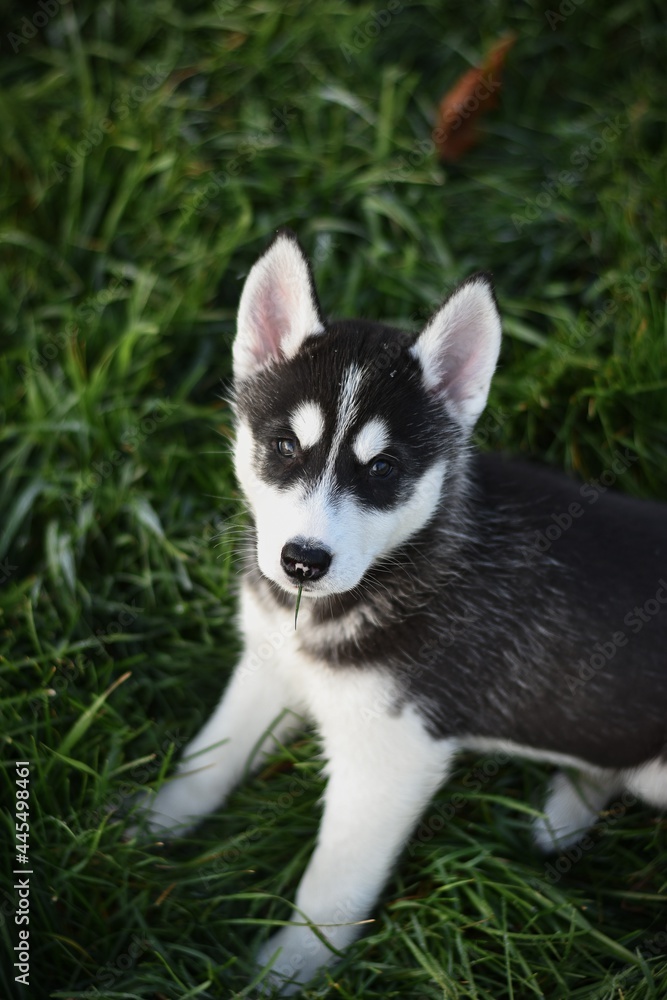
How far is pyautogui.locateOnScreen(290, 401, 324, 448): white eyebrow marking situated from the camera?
119 inches

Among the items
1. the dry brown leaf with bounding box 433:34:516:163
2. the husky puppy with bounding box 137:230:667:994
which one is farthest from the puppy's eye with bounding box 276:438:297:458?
the dry brown leaf with bounding box 433:34:516:163

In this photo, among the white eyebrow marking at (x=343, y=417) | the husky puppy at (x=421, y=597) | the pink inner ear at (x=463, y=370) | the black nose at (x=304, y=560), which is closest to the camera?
the black nose at (x=304, y=560)

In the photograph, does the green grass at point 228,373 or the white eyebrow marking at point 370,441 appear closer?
the white eyebrow marking at point 370,441

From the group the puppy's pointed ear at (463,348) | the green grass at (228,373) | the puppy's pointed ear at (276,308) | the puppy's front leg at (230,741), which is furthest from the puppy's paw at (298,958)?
the puppy's pointed ear at (276,308)

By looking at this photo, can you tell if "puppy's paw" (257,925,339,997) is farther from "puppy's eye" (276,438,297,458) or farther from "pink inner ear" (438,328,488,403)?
"pink inner ear" (438,328,488,403)

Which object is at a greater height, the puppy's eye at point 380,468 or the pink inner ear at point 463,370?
the pink inner ear at point 463,370

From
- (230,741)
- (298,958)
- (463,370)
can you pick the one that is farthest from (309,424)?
(298,958)

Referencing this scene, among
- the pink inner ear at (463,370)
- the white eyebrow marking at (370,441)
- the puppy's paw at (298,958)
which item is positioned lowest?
the puppy's paw at (298,958)

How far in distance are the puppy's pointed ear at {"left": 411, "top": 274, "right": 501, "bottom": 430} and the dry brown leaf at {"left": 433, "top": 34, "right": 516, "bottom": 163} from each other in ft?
8.93

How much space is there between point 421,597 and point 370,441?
71 centimetres

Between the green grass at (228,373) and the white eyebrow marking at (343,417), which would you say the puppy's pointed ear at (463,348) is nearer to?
the white eyebrow marking at (343,417)

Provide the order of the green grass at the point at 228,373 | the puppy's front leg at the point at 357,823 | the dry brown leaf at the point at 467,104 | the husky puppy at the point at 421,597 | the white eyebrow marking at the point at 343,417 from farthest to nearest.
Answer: the dry brown leaf at the point at 467,104, the green grass at the point at 228,373, the puppy's front leg at the point at 357,823, the husky puppy at the point at 421,597, the white eyebrow marking at the point at 343,417

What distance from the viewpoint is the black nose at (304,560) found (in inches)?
110

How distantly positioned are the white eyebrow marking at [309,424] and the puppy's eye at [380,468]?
0.68 feet
